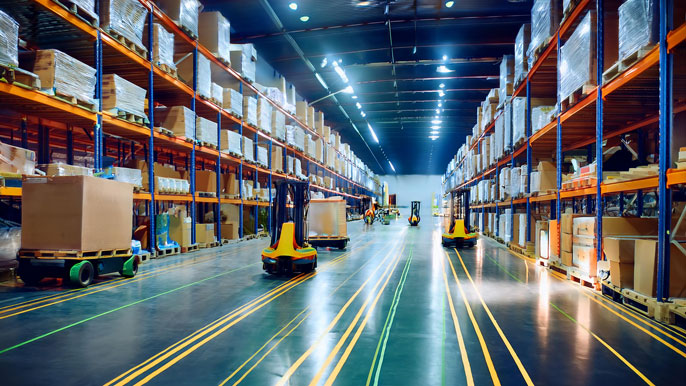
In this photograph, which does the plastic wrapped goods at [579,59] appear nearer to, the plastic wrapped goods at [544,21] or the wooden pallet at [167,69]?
the plastic wrapped goods at [544,21]

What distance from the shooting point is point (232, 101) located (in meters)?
13.0

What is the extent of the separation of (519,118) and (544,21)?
256cm

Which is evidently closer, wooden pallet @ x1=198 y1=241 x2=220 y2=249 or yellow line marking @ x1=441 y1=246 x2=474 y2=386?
yellow line marking @ x1=441 y1=246 x2=474 y2=386

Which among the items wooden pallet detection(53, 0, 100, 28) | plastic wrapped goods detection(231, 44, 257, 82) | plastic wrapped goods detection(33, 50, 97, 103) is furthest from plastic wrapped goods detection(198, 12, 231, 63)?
plastic wrapped goods detection(33, 50, 97, 103)

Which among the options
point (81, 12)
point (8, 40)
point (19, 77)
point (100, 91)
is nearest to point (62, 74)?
point (19, 77)

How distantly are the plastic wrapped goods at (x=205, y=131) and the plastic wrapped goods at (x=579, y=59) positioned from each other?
881 centimetres

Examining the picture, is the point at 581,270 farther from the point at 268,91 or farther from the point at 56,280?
the point at 268,91

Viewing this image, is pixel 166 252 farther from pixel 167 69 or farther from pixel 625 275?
pixel 625 275

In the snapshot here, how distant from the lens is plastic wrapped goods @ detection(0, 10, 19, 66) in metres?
5.62

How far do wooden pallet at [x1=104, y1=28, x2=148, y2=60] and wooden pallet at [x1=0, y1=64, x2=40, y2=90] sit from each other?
199cm

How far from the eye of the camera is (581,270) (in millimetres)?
6605

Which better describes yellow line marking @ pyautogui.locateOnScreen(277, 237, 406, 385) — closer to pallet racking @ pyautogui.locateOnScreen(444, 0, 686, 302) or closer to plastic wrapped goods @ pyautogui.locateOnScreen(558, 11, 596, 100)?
pallet racking @ pyautogui.locateOnScreen(444, 0, 686, 302)

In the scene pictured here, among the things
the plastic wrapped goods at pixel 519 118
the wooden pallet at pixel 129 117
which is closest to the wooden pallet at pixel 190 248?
the wooden pallet at pixel 129 117

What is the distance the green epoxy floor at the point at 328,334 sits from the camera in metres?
2.96
